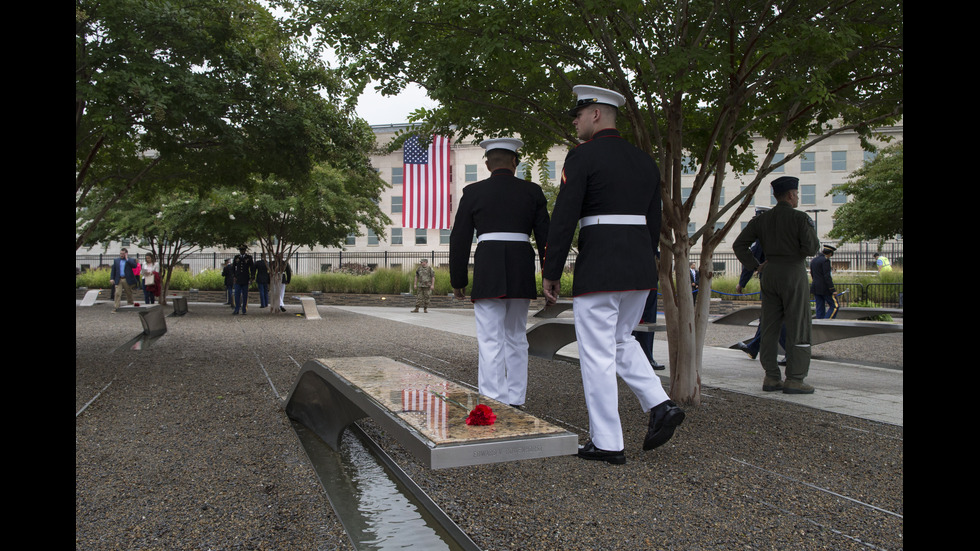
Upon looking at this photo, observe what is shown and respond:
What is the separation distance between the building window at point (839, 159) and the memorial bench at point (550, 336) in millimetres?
45525

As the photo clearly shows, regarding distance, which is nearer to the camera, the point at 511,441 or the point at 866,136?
the point at 511,441

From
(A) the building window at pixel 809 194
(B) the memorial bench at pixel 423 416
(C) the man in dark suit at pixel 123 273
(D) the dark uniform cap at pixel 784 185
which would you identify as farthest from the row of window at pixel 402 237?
(B) the memorial bench at pixel 423 416

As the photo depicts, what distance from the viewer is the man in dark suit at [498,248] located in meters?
5.04

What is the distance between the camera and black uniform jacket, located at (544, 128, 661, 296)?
404 centimetres

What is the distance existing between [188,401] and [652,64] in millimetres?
5194

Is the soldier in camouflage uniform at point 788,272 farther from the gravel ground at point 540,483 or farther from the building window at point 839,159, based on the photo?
the building window at point 839,159

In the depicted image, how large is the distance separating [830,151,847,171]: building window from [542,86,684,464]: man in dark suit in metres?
50.8

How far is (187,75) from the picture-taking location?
321 inches

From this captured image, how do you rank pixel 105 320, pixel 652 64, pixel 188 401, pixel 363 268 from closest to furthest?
pixel 652 64
pixel 188 401
pixel 105 320
pixel 363 268

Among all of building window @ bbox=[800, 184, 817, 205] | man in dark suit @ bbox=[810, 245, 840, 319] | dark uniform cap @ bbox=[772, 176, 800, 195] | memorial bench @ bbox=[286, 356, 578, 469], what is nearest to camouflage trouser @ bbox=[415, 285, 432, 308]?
man in dark suit @ bbox=[810, 245, 840, 319]

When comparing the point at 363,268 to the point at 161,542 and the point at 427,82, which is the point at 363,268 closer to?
the point at 427,82

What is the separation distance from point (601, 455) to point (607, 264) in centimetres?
117

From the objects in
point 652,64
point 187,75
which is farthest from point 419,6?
point 187,75
